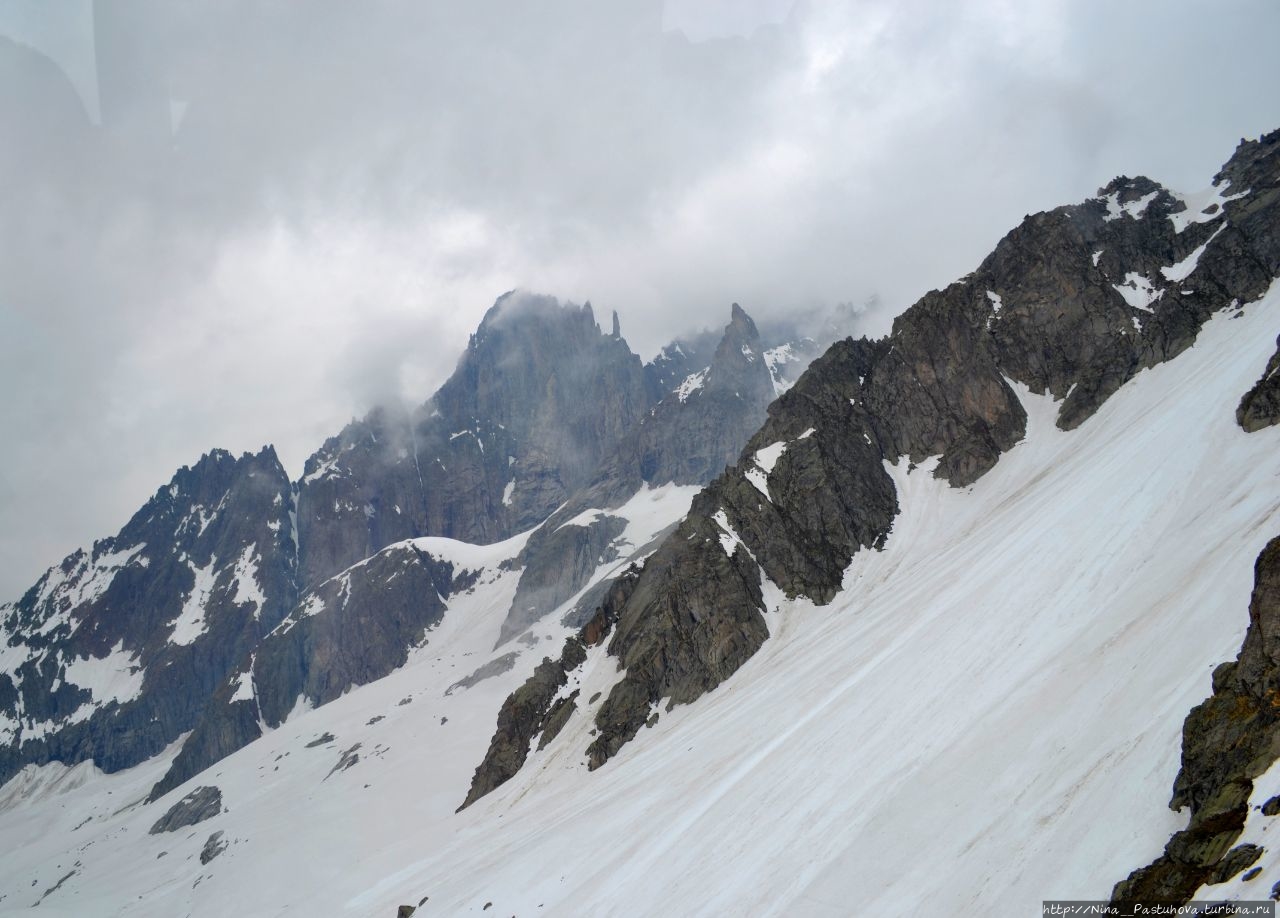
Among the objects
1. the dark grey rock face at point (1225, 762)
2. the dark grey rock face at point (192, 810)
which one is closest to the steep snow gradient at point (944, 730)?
the dark grey rock face at point (1225, 762)

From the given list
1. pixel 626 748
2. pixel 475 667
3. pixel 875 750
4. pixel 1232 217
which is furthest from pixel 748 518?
pixel 475 667

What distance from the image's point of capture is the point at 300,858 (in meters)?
104

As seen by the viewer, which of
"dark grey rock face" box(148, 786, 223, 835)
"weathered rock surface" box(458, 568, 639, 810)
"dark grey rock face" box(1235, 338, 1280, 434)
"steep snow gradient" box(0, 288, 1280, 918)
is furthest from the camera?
"dark grey rock face" box(148, 786, 223, 835)

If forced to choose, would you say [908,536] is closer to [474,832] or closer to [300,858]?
[474,832]

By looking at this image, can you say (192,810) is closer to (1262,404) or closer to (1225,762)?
(1225,762)

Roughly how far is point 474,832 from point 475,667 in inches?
4322

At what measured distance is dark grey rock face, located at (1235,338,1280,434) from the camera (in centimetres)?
5166

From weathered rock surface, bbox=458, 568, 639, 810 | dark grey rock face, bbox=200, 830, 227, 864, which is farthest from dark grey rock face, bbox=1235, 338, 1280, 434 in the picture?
dark grey rock face, bbox=200, 830, 227, 864

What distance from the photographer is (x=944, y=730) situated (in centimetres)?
3622

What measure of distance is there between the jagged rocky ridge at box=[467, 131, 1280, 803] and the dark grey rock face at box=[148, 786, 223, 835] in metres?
94.0

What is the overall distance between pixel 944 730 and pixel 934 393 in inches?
3273

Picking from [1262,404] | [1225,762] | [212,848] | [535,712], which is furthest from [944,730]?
[212,848]

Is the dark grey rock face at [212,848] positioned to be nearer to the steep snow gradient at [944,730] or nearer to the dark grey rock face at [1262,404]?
the steep snow gradient at [944,730]

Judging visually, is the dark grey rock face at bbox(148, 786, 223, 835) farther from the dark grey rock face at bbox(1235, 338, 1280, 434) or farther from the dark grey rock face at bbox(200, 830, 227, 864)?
the dark grey rock face at bbox(1235, 338, 1280, 434)
